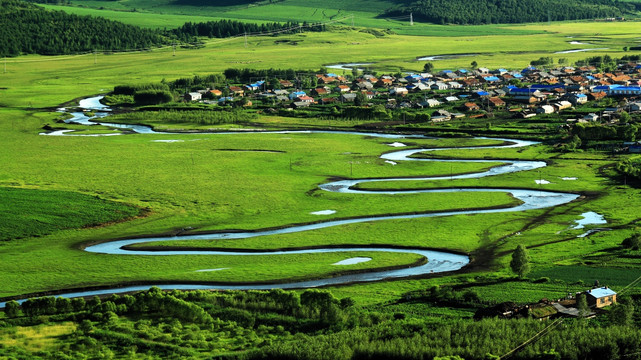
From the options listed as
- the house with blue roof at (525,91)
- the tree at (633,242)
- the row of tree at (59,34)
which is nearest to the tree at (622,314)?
the tree at (633,242)

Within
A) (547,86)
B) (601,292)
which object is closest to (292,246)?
(601,292)

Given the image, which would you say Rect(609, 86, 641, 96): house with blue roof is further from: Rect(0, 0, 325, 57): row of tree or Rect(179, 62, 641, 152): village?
Rect(0, 0, 325, 57): row of tree

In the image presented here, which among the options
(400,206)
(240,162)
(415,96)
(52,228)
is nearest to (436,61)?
(415,96)

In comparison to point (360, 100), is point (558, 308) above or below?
below

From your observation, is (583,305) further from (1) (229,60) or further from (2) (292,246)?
(1) (229,60)

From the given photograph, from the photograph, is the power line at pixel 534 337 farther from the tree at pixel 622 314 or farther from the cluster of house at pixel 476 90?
the cluster of house at pixel 476 90
